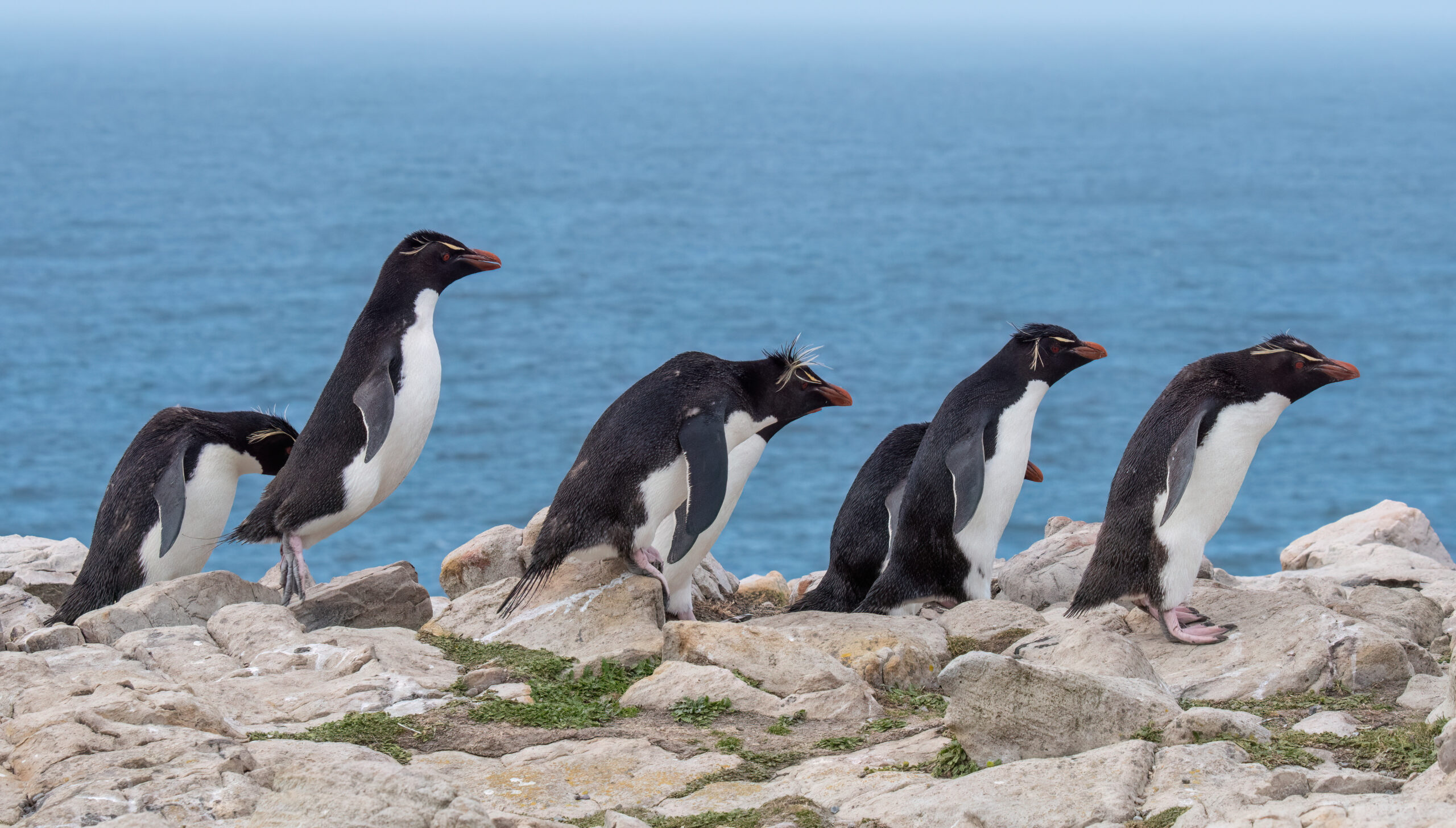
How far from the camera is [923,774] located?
464cm

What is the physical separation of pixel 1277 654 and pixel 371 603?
4.08 m

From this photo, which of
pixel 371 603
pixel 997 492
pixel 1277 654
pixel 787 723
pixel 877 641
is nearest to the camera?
pixel 787 723

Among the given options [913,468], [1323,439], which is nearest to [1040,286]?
[1323,439]

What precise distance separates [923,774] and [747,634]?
1.53 m

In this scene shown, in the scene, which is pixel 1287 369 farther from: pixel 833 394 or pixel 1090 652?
pixel 833 394

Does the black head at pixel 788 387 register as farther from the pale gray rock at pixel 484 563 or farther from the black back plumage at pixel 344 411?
the black back plumage at pixel 344 411

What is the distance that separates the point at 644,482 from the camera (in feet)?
22.8

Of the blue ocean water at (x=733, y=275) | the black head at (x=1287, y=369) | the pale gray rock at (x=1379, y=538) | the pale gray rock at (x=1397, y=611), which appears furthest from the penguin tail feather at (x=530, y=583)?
the blue ocean water at (x=733, y=275)

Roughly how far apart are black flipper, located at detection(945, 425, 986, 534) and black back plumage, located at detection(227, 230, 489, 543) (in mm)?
2839

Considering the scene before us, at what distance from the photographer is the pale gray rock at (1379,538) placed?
897cm

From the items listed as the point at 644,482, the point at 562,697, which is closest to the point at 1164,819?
the point at 562,697

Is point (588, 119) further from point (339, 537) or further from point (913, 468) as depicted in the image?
point (913, 468)

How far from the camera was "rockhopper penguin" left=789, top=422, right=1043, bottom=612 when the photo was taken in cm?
812

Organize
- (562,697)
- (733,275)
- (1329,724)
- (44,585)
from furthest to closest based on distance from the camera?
1. (733,275)
2. (44,585)
3. (562,697)
4. (1329,724)
